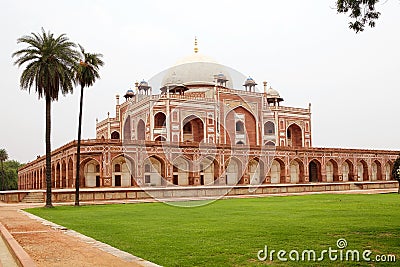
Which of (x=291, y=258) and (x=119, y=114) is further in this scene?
(x=119, y=114)

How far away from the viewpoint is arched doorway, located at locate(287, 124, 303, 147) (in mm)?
55094

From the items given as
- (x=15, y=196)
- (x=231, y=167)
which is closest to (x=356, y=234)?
(x=15, y=196)

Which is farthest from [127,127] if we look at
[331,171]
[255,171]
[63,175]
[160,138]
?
[331,171]

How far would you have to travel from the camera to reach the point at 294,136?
5566 centimetres

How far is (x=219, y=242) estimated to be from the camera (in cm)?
893

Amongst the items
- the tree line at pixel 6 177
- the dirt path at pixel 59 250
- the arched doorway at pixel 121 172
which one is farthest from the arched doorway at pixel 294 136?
the dirt path at pixel 59 250

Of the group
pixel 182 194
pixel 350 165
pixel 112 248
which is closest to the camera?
pixel 112 248

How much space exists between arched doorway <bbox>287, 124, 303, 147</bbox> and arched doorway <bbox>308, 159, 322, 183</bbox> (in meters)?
5.31

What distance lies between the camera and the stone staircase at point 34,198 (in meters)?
28.8

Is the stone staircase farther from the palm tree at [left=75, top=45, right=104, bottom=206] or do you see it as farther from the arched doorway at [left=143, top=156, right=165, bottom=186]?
the arched doorway at [left=143, top=156, right=165, bottom=186]

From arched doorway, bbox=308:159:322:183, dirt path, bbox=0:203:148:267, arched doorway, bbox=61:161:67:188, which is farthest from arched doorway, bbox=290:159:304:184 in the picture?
dirt path, bbox=0:203:148:267

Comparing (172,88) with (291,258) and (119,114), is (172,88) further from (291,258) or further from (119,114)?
(291,258)

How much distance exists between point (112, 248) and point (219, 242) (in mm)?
2037

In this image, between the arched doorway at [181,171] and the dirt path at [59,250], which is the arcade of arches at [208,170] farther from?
the dirt path at [59,250]
